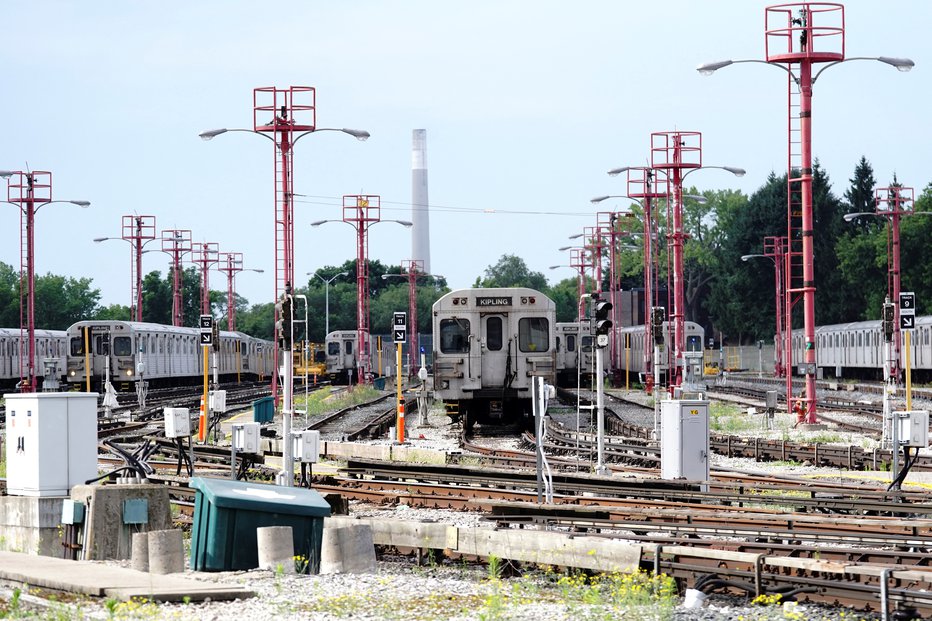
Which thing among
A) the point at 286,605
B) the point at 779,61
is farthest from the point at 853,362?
the point at 286,605

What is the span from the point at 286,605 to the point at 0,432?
2630 centimetres

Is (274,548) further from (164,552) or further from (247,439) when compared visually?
(247,439)

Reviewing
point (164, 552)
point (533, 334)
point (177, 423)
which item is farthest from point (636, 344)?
point (164, 552)

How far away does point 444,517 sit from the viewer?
16.9 m

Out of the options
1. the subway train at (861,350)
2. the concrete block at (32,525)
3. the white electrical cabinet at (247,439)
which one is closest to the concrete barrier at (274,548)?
the concrete block at (32,525)

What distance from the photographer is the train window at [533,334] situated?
3309 cm

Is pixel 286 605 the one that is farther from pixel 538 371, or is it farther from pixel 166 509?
pixel 538 371

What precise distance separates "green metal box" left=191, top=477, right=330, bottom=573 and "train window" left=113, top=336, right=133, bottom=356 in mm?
45659

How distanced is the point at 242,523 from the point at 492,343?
20281mm

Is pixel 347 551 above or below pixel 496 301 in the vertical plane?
below

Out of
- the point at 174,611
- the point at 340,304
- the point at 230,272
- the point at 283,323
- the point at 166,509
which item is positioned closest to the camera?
the point at 174,611

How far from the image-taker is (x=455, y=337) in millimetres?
33281

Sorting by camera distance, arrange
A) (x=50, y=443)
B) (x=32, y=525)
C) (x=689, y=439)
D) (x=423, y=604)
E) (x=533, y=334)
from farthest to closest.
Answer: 1. (x=533, y=334)
2. (x=689, y=439)
3. (x=50, y=443)
4. (x=32, y=525)
5. (x=423, y=604)

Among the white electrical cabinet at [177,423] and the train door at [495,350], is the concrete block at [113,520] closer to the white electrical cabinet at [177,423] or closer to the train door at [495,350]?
the white electrical cabinet at [177,423]
